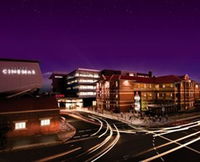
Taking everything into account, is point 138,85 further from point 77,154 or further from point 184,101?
point 77,154

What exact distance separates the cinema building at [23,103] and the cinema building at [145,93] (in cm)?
2727

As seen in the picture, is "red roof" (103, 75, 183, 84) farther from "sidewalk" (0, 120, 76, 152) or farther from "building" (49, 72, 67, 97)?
"building" (49, 72, 67, 97)

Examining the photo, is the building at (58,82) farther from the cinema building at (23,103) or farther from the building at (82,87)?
the cinema building at (23,103)

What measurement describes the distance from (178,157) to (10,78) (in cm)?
2557

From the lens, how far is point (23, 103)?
23.8 meters

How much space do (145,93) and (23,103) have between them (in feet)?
138

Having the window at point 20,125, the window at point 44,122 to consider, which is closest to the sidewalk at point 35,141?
the window at point 20,125

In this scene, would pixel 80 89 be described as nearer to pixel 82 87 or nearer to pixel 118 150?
pixel 82 87

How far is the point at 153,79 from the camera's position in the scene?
195 ft

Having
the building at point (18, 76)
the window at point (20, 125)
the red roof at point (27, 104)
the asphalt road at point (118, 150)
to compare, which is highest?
the building at point (18, 76)

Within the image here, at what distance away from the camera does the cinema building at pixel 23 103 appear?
22734mm

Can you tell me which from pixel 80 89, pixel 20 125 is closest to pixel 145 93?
pixel 80 89

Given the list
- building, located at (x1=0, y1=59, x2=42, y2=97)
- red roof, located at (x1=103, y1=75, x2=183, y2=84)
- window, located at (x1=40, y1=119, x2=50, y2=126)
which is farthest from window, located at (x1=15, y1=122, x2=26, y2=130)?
red roof, located at (x1=103, y1=75, x2=183, y2=84)

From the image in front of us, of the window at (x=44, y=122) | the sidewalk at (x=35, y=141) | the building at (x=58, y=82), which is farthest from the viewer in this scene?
the building at (x=58, y=82)
